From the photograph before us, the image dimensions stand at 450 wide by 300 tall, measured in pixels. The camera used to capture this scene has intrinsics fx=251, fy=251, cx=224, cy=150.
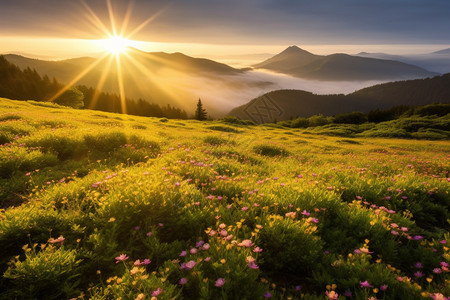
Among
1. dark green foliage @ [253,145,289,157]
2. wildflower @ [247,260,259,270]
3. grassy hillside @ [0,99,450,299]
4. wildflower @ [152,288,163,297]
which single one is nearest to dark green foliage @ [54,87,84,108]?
dark green foliage @ [253,145,289,157]

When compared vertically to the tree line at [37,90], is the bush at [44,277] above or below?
below

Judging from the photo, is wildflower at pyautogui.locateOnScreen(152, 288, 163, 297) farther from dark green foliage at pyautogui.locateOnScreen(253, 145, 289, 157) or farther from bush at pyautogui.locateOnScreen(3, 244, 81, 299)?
dark green foliage at pyautogui.locateOnScreen(253, 145, 289, 157)

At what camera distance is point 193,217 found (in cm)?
415

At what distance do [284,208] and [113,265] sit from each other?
2856 mm

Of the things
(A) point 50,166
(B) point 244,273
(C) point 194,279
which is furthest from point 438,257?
(A) point 50,166

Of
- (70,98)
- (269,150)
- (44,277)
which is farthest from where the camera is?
(70,98)

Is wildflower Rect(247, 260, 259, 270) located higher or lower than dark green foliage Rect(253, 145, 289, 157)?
higher

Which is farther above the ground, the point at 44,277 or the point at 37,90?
the point at 37,90

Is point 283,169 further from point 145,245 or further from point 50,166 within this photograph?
point 50,166

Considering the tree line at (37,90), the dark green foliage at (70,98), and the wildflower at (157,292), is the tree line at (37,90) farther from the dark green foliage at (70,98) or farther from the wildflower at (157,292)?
the wildflower at (157,292)

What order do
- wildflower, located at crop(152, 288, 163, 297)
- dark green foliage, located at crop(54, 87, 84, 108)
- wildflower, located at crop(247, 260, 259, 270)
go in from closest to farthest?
wildflower, located at crop(152, 288, 163, 297) < wildflower, located at crop(247, 260, 259, 270) < dark green foliage, located at crop(54, 87, 84, 108)

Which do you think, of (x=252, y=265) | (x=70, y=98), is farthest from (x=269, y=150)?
(x=70, y=98)

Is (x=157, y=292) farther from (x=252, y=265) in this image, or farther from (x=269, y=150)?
(x=269, y=150)

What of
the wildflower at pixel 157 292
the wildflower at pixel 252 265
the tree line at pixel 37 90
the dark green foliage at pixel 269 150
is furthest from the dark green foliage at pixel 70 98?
the wildflower at pixel 252 265
